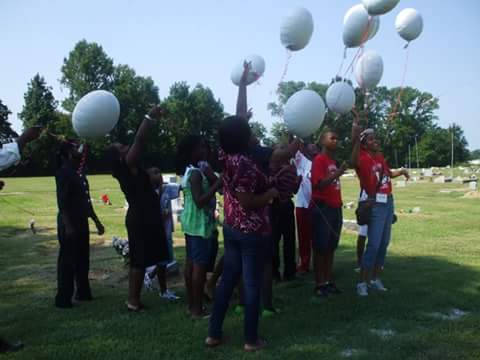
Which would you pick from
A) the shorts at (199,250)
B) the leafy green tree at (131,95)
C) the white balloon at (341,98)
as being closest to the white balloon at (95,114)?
the shorts at (199,250)

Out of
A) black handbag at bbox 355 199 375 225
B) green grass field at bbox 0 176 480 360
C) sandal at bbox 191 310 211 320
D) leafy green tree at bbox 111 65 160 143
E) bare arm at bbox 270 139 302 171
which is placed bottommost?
green grass field at bbox 0 176 480 360

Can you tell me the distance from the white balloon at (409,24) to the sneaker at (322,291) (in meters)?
3.63

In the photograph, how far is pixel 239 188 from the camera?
334cm

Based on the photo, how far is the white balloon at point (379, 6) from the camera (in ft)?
17.2

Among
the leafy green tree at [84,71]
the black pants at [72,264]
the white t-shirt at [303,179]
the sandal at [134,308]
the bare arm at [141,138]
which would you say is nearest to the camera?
the bare arm at [141,138]

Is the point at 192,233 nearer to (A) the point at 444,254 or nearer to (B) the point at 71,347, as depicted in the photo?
(B) the point at 71,347

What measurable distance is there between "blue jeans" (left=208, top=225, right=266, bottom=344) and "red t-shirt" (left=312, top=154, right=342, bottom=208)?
1.59m

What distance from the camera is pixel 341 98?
5.71 m

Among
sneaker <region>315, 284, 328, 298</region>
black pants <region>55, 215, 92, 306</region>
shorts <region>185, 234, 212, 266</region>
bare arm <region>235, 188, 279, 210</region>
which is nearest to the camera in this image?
bare arm <region>235, 188, 279, 210</region>

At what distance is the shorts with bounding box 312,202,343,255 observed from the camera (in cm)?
480

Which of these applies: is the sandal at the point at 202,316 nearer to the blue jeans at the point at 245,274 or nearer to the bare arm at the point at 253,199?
the blue jeans at the point at 245,274

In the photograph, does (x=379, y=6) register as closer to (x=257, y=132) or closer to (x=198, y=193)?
(x=198, y=193)

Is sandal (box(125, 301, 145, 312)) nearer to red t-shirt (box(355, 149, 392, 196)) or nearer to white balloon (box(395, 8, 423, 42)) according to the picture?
red t-shirt (box(355, 149, 392, 196))

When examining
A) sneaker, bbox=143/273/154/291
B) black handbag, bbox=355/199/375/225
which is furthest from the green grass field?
black handbag, bbox=355/199/375/225
